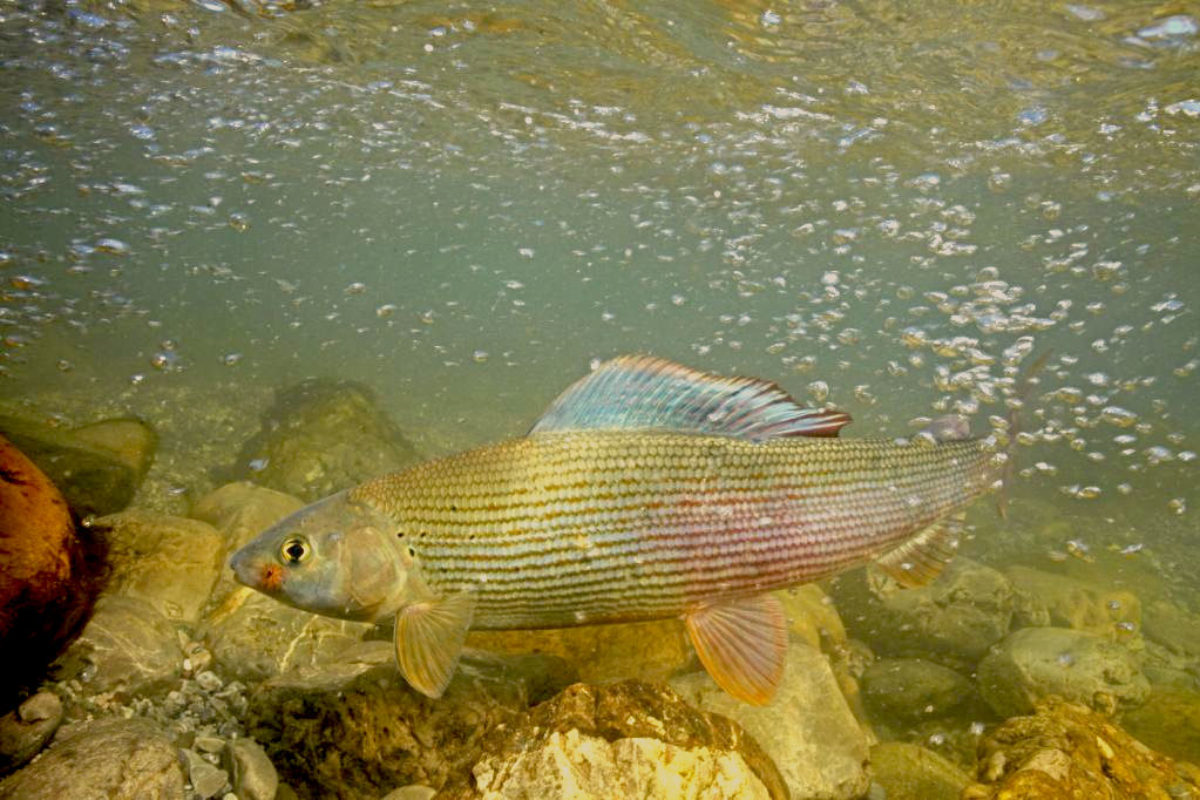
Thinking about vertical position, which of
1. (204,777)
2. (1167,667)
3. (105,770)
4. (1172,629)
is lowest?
(1172,629)

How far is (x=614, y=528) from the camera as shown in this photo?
2.91 meters

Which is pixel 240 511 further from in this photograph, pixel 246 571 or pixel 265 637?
pixel 246 571

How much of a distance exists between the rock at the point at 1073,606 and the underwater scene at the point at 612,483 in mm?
52

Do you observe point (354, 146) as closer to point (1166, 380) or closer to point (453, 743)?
point (453, 743)

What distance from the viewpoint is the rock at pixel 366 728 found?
319 cm

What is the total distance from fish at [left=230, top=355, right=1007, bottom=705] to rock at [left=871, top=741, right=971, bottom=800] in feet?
6.49

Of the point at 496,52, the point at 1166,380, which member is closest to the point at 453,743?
the point at 496,52

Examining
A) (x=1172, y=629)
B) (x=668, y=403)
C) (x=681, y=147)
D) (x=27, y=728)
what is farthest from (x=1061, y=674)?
(x=681, y=147)

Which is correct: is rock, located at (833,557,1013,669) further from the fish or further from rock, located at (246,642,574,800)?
rock, located at (246,642,574,800)

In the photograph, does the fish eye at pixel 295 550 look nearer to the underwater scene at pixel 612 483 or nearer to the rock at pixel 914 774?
the underwater scene at pixel 612 483

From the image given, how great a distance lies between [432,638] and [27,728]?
6.97 feet

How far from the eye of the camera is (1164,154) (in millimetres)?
16531

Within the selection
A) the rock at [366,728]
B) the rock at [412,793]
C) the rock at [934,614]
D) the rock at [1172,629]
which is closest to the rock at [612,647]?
the rock at [366,728]

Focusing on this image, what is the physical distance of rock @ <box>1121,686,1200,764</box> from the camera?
5.29 m
